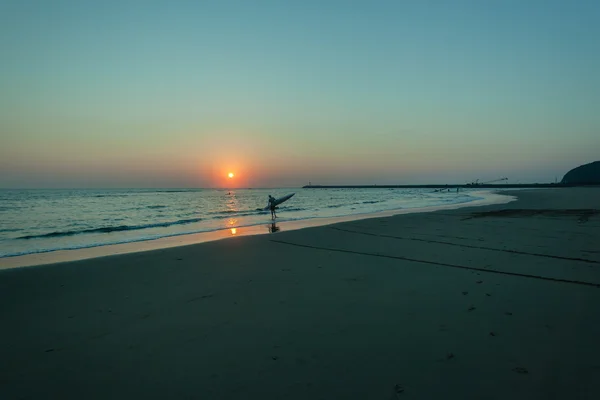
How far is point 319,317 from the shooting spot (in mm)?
4629

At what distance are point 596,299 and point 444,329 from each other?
2860 millimetres

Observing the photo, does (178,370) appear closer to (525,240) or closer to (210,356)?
(210,356)

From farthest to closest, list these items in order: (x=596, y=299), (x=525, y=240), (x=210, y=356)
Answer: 1. (x=525, y=240)
2. (x=596, y=299)
3. (x=210, y=356)

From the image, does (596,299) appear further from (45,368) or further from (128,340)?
(45,368)

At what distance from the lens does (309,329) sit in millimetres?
4250

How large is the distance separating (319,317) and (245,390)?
178 cm

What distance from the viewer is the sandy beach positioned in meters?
3.08

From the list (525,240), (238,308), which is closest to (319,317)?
(238,308)

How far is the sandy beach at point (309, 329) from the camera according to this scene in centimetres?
308

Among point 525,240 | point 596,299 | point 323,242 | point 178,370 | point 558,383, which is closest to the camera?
point 558,383

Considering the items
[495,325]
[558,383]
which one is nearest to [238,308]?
[495,325]

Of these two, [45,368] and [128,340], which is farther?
[128,340]

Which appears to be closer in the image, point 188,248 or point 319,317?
point 319,317

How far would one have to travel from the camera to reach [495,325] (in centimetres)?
420
